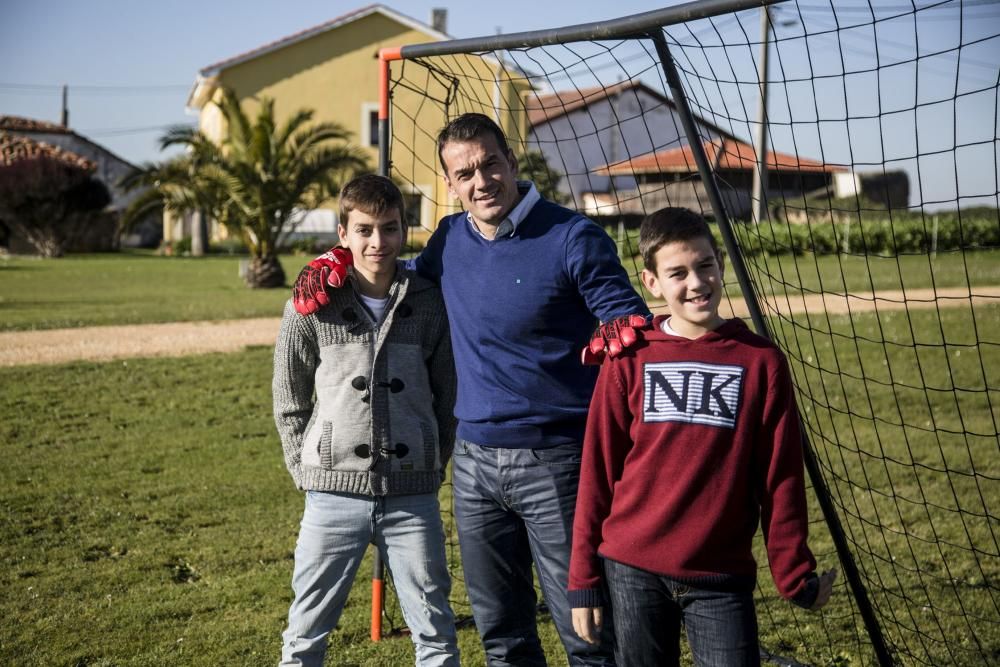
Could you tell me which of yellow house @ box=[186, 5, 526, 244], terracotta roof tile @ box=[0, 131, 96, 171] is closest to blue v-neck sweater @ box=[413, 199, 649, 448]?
yellow house @ box=[186, 5, 526, 244]

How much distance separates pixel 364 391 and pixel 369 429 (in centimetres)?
12

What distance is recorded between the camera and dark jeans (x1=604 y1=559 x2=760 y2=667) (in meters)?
2.41

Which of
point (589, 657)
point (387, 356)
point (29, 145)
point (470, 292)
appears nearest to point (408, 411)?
point (387, 356)

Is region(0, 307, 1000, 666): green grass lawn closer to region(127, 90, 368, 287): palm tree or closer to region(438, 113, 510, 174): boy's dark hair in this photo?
region(438, 113, 510, 174): boy's dark hair

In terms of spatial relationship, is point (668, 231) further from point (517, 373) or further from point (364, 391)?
point (364, 391)

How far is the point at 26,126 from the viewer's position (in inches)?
1710

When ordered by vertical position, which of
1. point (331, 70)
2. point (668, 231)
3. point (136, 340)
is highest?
point (331, 70)

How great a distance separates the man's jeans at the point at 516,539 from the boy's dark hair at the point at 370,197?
0.78 metres

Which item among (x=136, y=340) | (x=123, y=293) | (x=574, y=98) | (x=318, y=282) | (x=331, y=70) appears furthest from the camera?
(x=331, y=70)

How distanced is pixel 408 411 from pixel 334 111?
3215 cm

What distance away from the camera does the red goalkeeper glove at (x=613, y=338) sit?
2.54 m

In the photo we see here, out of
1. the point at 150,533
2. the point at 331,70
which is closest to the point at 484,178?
the point at 150,533

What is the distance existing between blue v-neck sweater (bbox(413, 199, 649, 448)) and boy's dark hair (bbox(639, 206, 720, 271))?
239mm

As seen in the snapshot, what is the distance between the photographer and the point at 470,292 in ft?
10.0
